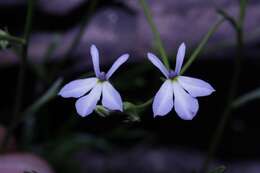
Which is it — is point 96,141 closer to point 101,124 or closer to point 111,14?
point 101,124

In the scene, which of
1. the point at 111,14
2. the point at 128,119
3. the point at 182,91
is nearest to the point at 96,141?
the point at 111,14

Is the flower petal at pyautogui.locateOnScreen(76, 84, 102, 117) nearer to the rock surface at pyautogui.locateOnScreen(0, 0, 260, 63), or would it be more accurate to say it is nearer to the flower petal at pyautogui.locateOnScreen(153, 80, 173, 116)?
the flower petal at pyautogui.locateOnScreen(153, 80, 173, 116)

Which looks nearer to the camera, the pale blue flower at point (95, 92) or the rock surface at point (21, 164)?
the pale blue flower at point (95, 92)

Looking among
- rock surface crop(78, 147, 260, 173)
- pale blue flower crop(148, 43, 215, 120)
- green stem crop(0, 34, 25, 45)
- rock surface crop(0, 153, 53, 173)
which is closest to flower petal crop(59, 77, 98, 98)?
pale blue flower crop(148, 43, 215, 120)

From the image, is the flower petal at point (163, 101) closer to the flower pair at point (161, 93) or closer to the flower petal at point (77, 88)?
the flower pair at point (161, 93)

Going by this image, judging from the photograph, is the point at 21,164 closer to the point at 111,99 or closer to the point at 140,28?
the point at 111,99

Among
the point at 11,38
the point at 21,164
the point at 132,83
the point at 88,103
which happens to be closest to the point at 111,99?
Result: the point at 88,103

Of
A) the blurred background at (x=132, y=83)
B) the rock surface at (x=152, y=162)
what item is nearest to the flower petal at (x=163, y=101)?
the blurred background at (x=132, y=83)
